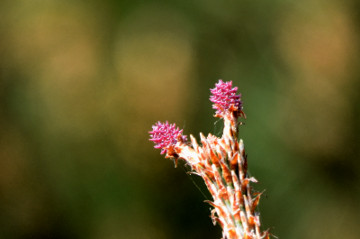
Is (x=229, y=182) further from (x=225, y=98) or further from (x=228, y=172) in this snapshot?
(x=225, y=98)

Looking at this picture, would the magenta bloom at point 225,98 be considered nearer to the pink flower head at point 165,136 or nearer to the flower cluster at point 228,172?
the flower cluster at point 228,172

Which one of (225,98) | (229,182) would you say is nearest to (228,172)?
(229,182)

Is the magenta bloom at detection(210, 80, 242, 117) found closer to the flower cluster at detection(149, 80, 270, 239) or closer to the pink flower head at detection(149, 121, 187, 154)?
the flower cluster at detection(149, 80, 270, 239)

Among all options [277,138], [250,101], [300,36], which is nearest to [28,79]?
[250,101]

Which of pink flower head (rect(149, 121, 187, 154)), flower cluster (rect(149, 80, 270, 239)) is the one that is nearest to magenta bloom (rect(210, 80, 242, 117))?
flower cluster (rect(149, 80, 270, 239))

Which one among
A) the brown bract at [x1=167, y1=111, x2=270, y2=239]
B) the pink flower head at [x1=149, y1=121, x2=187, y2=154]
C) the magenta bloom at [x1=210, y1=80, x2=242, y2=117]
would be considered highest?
the magenta bloom at [x1=210, y1=80, x2=242, y2=117]

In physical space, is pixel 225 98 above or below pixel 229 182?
above

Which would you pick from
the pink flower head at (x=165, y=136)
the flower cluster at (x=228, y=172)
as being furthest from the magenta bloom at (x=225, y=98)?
the pink flower head at (x=165, y=136)
